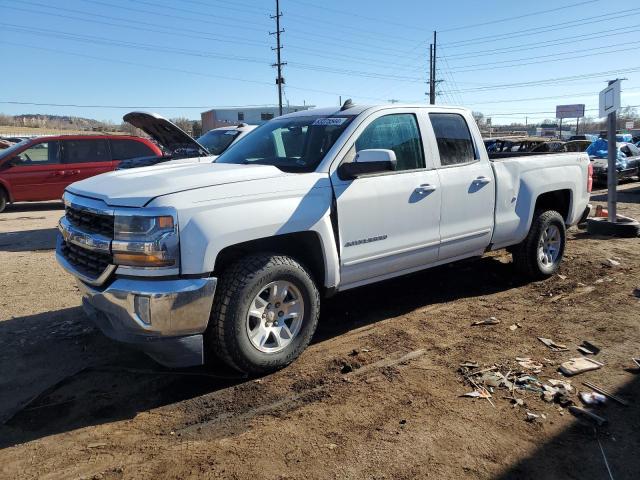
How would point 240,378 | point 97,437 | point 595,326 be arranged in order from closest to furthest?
point 97,437 < point 240,378 < point 595,326

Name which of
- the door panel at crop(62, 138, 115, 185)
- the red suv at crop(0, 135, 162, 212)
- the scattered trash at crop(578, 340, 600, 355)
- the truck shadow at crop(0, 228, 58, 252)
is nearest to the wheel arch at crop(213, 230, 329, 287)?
the scattered trash at crop(578, 340, 600, 355)

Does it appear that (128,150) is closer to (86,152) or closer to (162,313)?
(86,152)

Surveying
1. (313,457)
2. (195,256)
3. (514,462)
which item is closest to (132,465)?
(313,457)

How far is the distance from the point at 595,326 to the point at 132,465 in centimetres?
409

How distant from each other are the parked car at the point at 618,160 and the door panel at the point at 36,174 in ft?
54.6

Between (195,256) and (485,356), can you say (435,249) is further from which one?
(195,256)

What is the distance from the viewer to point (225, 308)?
348 centimetres

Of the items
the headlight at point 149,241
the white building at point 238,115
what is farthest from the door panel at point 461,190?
the white building at point 238,115

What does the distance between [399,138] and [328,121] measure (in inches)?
26.4

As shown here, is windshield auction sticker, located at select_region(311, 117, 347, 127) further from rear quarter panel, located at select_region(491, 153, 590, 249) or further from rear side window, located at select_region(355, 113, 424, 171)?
rear quarter panel, located at select_region(491, 153, 590, 249)

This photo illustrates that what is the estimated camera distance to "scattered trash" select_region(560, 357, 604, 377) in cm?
382

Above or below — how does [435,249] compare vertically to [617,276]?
above

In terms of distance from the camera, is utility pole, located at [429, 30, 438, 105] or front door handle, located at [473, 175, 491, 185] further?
utility pole, located at [429, 30, 438, 105]

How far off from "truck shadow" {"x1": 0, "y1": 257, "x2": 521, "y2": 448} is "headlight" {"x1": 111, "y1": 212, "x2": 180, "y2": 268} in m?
1.03
